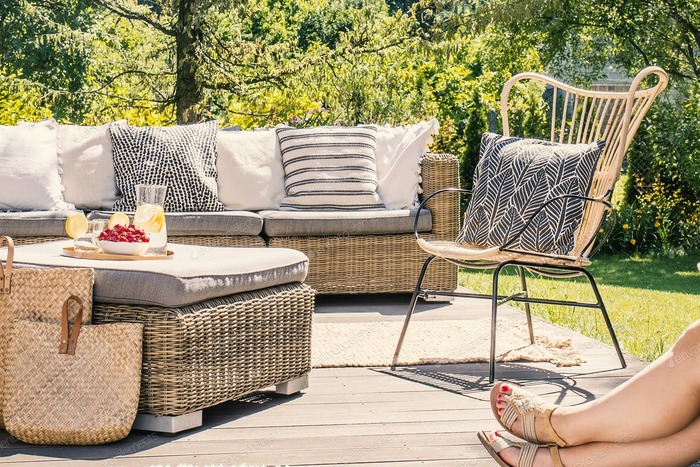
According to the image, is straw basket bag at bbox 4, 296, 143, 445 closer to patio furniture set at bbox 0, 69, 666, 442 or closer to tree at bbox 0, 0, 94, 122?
patio furniture set at bbox 0, 69, 666, 442

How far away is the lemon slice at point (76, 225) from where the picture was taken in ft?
9.42

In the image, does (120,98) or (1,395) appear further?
(120,98)

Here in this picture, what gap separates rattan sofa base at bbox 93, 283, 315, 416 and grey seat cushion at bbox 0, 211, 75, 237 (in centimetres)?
177

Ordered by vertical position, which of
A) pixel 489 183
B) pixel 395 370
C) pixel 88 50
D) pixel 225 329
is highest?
pixel 88 50

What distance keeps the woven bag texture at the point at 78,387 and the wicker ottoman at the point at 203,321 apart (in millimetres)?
73

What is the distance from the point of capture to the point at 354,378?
3225 millimetres

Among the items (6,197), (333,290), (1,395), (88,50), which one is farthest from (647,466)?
(88,50)

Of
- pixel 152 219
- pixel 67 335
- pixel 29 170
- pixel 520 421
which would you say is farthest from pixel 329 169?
pixel 520 421

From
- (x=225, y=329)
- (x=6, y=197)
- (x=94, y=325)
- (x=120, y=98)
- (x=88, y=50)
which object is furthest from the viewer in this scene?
(x=88, y=50)

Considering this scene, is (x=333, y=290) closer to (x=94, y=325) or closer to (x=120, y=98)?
(x=94, y=325)

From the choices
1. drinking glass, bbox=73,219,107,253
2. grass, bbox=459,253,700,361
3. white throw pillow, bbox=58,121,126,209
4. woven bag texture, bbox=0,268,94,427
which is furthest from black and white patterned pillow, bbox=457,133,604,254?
white throw pillow, bbox=58,121,126,209

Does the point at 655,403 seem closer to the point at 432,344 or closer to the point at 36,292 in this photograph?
the point at 36,292

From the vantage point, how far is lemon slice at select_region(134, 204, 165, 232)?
2893mm

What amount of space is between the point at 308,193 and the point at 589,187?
74.0 inches
